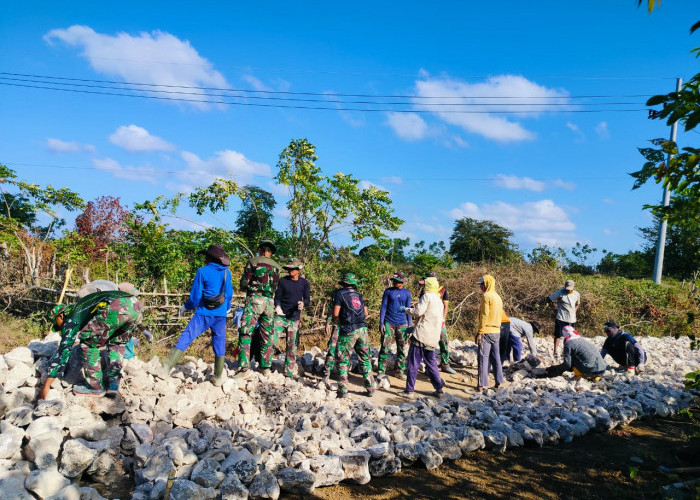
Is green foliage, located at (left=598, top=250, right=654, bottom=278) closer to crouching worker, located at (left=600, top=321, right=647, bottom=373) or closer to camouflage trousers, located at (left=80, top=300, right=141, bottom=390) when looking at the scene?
crouching worker, located at (left=600, top=321, right=647, bottom=373)

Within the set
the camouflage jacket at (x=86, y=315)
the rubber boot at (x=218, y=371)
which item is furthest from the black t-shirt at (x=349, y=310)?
the camouflage jacket at (x=86, y=315)

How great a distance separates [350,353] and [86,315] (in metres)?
3.25

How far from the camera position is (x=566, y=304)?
8430 millimetres

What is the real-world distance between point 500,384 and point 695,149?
17.4ft

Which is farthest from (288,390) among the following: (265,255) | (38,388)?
(38,388)

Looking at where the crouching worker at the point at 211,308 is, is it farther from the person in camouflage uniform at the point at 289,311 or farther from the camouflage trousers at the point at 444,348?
the camouflage trousers at the point at 444,348

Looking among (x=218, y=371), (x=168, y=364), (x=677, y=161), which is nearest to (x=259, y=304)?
(x=218, y=371)

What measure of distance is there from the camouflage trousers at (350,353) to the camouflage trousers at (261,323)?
0.95m

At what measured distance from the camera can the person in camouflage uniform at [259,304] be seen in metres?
6.10

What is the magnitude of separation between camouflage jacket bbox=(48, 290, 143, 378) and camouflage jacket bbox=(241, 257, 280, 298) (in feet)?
5.02

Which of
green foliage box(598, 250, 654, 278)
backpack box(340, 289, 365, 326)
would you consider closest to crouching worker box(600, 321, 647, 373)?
backpack box(340, 289, 365, 326)

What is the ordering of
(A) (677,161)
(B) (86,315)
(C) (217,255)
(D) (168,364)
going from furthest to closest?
(C) (217,255) → (D) (168,364) → (B) (86,315) → (A) (677,161)

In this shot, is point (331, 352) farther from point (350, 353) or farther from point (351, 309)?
point (351, 309)

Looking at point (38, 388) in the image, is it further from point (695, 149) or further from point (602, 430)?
point (602, 430)
